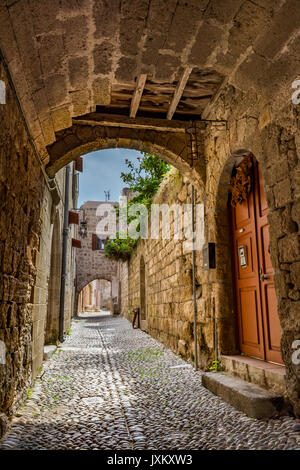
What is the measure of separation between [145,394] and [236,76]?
2911mm

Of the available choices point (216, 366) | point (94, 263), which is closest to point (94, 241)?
point (94, 263)

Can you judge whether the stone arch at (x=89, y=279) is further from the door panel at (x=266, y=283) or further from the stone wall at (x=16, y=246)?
the door panel at (x=266, y=283)

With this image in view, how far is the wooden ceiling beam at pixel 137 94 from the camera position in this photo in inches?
130

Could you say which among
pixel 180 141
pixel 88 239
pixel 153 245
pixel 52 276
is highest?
pixel 88 239

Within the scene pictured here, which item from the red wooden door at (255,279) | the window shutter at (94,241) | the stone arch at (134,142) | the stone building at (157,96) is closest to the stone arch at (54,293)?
the stone arch at (134,142)

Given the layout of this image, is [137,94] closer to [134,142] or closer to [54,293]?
[134,142]

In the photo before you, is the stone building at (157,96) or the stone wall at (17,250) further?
the stone wall at (17,250)

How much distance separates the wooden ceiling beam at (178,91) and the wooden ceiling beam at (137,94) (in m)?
0.38

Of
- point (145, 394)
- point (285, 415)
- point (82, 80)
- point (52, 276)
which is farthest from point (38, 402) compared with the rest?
point (52, 276)

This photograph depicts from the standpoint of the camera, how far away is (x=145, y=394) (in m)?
3.29
